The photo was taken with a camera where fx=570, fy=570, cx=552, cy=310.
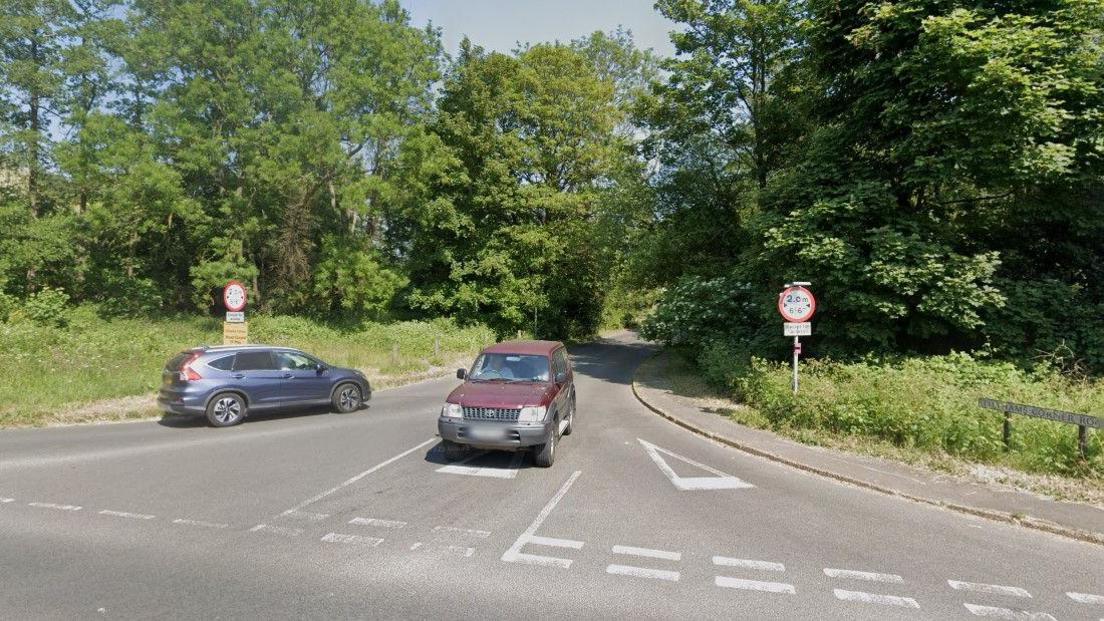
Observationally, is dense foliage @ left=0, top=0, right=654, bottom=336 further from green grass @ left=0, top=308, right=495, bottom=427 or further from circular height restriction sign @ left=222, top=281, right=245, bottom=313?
circular height restriction sign @ left=222, top=281, right=245, bottom=313

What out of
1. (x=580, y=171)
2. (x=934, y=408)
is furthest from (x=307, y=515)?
(x=580, y=171)

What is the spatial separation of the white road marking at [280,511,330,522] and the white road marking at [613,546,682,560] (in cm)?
313

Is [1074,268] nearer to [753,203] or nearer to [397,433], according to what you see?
[753,203]

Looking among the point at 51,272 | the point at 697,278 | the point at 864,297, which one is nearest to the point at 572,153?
the point at 697,278

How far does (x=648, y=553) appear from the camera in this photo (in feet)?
17.3

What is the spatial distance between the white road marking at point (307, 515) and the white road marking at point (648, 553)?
3.13 metres

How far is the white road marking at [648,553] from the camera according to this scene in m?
5.19

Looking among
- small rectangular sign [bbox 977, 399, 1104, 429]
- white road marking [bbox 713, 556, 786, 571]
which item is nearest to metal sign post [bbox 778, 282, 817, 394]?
small rectangular sign [bbox 977, 399, 1104, 429]

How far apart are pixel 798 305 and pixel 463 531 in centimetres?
828

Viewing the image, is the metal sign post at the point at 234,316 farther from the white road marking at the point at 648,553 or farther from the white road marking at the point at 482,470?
the white road marking at the point at 648,553

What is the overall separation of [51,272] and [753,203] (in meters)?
32.2

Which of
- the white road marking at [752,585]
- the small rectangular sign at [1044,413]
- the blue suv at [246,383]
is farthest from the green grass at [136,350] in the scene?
the small rectangular sign at [1044,413]

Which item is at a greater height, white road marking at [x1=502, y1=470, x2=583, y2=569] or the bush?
the bush

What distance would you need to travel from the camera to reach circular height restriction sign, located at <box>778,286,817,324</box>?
11.2 m
